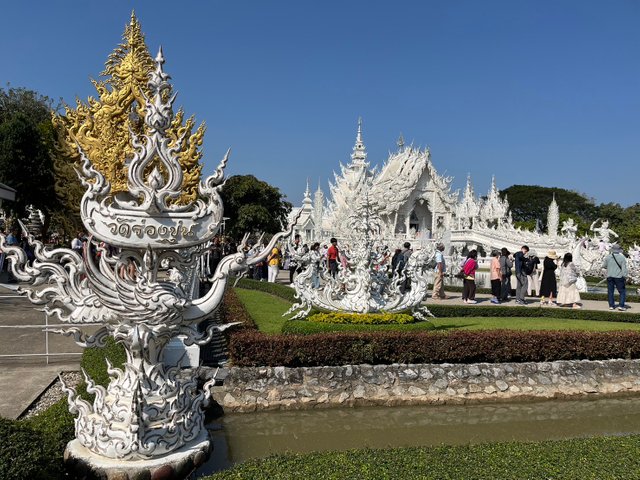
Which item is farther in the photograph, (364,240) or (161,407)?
(364,240)

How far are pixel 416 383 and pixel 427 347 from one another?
2.23 ft

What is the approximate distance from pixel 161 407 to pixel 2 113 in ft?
120

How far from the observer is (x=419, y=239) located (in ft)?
116

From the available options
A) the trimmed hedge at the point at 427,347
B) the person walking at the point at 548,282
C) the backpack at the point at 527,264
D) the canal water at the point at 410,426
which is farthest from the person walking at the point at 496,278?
the canal water at the point at 410,426

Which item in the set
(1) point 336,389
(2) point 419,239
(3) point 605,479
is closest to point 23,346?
(1) point 336,389

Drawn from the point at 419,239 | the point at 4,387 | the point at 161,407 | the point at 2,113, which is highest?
the point at 2,113

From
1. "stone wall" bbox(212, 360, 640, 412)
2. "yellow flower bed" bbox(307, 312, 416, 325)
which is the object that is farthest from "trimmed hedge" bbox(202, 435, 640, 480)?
"yellow flower bed" bbox(307, 312, 416, 325)

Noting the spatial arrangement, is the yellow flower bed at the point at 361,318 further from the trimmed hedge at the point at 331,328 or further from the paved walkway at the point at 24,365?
the paved walkway at the point at 24,365

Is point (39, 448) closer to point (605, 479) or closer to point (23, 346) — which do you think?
point (605, 479)

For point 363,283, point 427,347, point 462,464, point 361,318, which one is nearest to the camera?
point 462,464

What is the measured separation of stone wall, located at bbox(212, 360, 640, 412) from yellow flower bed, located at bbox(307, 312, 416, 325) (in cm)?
163

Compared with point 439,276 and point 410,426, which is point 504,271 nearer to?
point 439,276

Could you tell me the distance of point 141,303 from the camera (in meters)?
4.50

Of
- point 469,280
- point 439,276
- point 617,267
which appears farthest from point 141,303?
point 617,267
